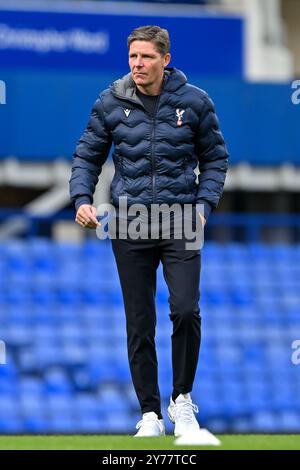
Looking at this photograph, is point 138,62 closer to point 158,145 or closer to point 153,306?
point 158,145

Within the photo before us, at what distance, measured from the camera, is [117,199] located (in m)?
7.29

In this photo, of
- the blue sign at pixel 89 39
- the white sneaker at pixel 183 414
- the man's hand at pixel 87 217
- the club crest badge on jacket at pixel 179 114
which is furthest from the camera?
the blue sign at pixel 89 39

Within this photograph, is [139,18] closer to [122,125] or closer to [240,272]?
[240,272]

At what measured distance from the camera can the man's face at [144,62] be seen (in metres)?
7.07

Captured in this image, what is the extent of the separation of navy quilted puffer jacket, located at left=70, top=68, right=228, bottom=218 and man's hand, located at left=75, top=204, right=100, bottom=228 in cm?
15

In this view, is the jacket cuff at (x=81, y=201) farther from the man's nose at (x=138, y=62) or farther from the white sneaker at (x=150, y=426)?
the white sneaker at (x=150, y=426)

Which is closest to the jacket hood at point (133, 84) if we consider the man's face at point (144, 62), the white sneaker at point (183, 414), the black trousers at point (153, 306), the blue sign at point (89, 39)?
the man's face at point (144, 62)

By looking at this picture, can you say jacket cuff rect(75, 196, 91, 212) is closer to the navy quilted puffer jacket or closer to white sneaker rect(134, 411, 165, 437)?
the navy quilted puffer jacket

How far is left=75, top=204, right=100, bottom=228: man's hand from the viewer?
23.2 ft

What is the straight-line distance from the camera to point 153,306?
7.42 metres

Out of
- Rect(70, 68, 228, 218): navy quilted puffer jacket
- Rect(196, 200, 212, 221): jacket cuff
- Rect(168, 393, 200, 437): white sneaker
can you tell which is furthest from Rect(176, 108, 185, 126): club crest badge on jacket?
Rect(168, 393, 200, 437): white sneaker

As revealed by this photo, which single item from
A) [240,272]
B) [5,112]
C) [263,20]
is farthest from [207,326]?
[263,20]

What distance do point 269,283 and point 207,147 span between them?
1039cm

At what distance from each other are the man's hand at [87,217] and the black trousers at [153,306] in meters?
0.31
